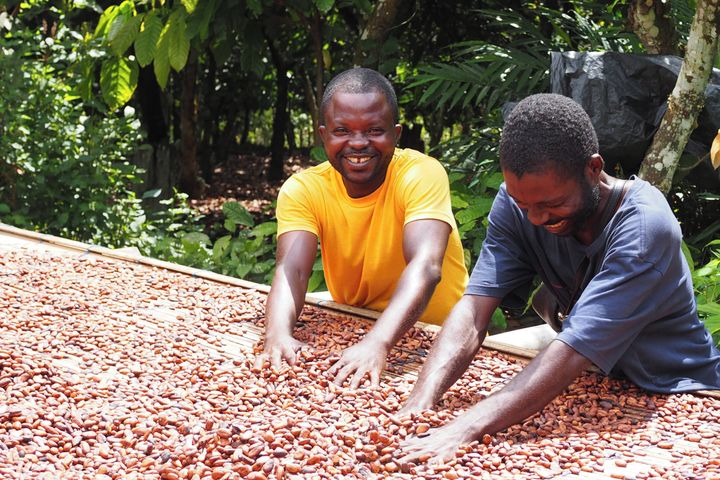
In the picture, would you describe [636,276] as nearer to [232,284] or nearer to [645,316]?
[645,316]

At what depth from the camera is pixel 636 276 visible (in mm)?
2018

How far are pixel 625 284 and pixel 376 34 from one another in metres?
3.11

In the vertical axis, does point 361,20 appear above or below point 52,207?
above

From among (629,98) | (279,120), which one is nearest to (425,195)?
(629,98)

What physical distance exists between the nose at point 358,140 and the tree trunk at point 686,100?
131cm

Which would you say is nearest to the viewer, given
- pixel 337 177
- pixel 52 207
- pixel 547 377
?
pixel 547 377

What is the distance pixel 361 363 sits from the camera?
2.33 metres

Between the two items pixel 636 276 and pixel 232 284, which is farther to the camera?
pixel 232 284

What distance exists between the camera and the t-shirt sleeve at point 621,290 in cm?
202

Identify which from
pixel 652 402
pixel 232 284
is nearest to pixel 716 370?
pixel 652 402

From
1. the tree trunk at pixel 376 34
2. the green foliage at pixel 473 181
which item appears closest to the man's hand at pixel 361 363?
the green foliage at pixel 473 181

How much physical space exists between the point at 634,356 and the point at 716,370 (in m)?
0.26

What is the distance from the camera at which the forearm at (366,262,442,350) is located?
2422 mm

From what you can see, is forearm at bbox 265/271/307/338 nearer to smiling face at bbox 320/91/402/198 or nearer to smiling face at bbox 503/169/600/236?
smiling face at bbox 320/91/402/198
